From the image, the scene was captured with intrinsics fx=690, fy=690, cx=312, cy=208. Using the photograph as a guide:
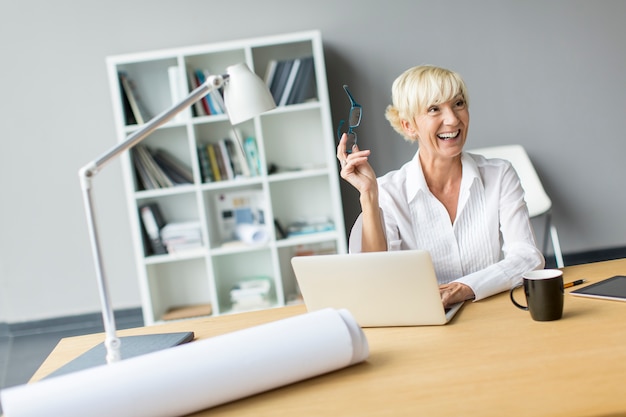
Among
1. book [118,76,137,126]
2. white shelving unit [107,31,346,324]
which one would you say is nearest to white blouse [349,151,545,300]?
white shelving unit [107,31,346,324]

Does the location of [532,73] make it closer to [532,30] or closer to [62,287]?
[532,30]

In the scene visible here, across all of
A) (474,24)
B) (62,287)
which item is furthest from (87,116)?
(474,24)

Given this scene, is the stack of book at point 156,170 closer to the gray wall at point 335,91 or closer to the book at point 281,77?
the gray wall at point 335,91

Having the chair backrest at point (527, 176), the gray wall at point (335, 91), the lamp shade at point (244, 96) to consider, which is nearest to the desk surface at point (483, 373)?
the lamp shade at point (244, 96)

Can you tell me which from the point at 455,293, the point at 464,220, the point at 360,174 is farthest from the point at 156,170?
the point at 455,293

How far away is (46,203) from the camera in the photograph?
14.4ft

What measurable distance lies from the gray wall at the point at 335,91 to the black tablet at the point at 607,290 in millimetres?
2701

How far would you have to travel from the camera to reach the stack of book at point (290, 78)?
3.93m

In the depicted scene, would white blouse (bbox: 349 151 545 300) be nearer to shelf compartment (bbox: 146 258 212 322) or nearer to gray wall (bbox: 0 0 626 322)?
gray wall (bbox: 0 0 626 322)

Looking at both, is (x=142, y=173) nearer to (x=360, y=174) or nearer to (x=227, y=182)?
(x=227, y=182)

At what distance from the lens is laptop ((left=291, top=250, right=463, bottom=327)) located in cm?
148

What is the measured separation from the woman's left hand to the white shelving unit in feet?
7.59

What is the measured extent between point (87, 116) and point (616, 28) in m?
3.36

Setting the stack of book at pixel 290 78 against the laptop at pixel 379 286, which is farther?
the stack of book at pixel 290 78
